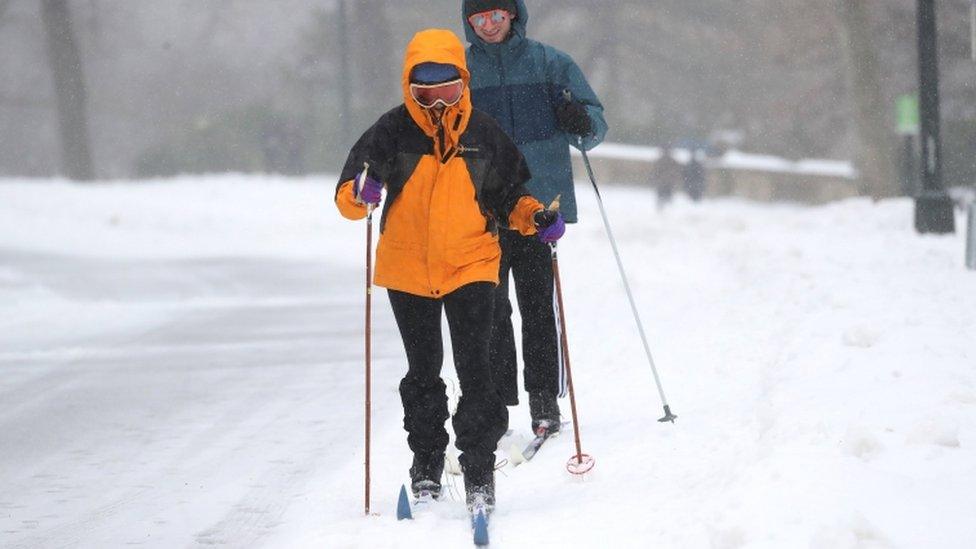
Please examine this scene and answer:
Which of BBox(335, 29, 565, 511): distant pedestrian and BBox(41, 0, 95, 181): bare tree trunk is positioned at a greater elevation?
BBox(41, 0, 95, 181): bare tree trunk

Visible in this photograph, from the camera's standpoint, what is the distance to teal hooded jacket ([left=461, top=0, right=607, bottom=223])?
6.90 m

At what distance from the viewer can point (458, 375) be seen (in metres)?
5.79

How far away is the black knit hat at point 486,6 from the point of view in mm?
6738

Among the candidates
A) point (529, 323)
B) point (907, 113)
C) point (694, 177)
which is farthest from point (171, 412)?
point (694, 177)

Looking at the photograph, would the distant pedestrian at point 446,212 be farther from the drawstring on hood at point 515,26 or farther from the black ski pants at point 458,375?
the drawstring on hood at point 515,26

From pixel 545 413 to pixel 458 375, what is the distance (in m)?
1.42

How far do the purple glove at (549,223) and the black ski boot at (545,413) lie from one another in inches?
56.6

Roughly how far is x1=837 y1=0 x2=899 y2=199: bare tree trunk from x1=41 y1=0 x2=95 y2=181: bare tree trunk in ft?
67.4

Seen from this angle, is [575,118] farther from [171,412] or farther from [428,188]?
[171,412]

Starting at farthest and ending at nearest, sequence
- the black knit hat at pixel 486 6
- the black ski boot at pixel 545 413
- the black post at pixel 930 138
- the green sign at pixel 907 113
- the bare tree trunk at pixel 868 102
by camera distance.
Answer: the bare tree trunk at pixel 868 102
the green sign at pixel 907 113
the black post at pixel 930 138
the black ski boot at pixel 545 413
the black knit hat at pixel 486 6

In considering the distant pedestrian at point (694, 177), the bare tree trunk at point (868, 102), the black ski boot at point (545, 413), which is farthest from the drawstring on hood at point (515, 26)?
the distant pedestrian at point (694, 177)

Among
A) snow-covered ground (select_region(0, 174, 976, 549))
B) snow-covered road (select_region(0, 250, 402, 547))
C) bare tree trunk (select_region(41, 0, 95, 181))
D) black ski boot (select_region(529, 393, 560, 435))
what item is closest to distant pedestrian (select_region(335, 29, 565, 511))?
snow-covered ground (select_region(0, 174, 976, 549))

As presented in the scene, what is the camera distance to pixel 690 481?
5906mm

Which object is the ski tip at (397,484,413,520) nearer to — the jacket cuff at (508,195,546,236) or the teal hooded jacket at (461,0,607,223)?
the jacket cuff at (508,195,546,236)
